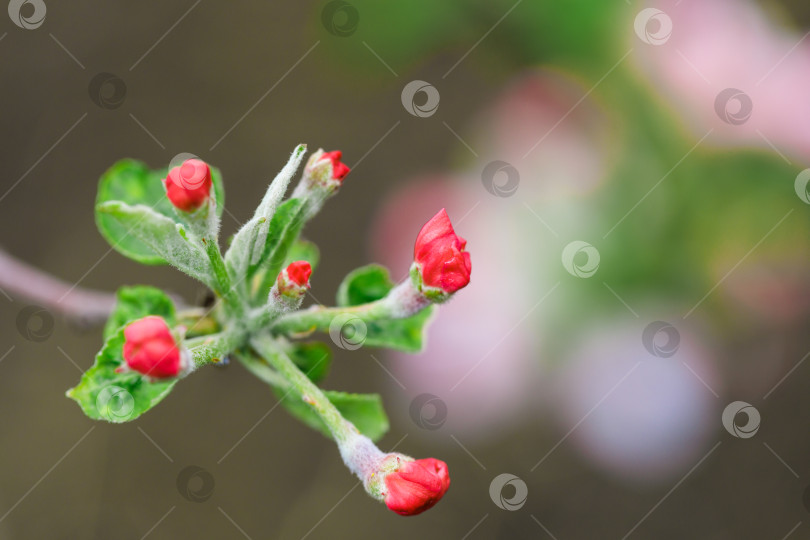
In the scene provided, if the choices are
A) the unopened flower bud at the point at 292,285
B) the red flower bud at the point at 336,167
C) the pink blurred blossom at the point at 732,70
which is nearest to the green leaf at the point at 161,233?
the unopened flower bud at the point at 292,285

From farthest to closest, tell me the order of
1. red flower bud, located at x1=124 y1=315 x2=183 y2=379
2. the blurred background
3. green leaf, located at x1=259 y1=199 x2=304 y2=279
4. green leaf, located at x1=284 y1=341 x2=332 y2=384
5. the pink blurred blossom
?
the blurred background, the pink blurred blossom, green leaf, located at x1=284 y1=341 x2=332 y2=384, green leaf, located at x1=259 y1=199 x2=304 y2=279, red flower bud, located at x1=124 y1=315 x2=183 y2=379

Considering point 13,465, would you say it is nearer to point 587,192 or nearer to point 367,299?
point 367,299

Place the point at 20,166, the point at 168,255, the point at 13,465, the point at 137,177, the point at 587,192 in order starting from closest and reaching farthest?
the point at 168,255, the point at 137,177, the point at 587,192, the point at 13,465, the point at 20,166

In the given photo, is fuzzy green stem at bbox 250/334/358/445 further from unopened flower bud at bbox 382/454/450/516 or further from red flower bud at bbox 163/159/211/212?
red flower bud at bbox 163/159/211/212

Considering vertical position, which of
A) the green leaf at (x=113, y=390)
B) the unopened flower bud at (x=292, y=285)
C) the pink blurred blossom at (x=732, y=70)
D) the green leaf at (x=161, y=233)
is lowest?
the green leaf at (x=113, y=390)

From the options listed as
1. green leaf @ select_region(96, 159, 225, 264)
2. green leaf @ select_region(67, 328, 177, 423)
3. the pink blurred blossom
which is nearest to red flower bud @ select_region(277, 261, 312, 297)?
green leaf @ select_region(67, 328, 177, 423)

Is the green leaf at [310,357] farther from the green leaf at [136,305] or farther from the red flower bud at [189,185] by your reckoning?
the red flower bud at [189,185]

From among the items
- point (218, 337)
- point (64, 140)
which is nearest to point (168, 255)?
point (218, 337)
